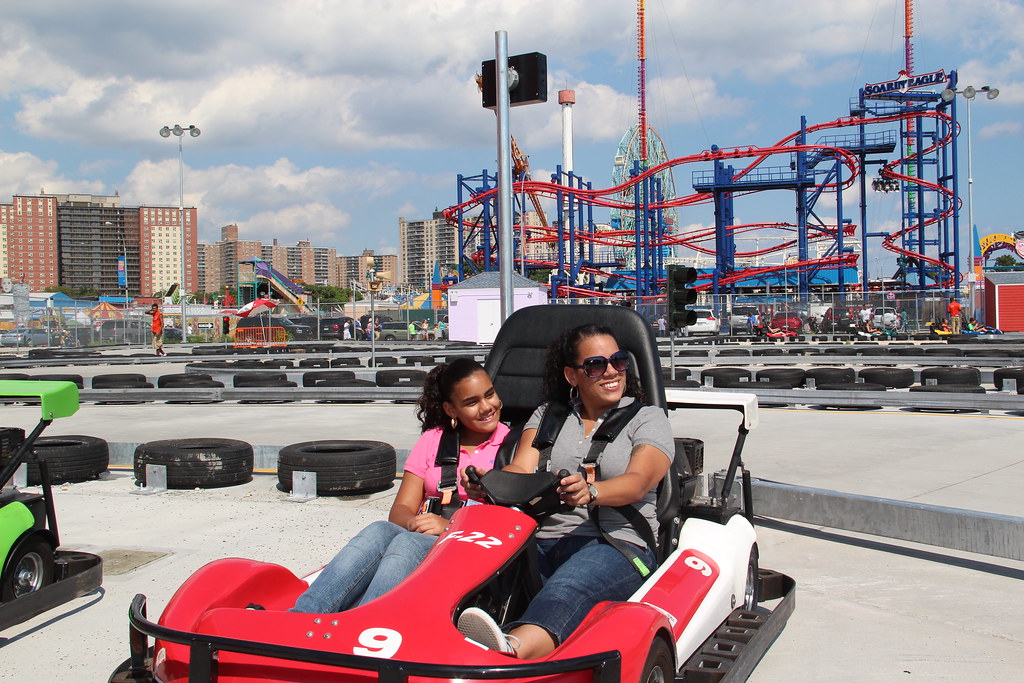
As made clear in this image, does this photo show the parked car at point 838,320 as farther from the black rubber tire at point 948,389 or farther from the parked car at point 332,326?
the black rubber tire at point 948,389

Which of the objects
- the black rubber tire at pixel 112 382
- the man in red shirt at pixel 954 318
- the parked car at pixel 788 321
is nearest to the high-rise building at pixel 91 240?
the parked car at pixel 788 321

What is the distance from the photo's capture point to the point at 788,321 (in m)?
36.8

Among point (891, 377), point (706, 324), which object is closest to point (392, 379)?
point (891, 377)

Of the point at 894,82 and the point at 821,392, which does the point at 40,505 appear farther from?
the point at 894,82

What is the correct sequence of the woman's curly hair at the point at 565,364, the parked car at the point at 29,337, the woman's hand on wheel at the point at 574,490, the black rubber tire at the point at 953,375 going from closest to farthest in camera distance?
the woman's hand on wheel at the point at 574,490 → the woman's curly hair at the point at 565,364 → the black rubber tire at the point at 953,375 → the parked car at the point at 29,337

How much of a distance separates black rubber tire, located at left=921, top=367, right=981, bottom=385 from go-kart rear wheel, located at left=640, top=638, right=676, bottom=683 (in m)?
13.1

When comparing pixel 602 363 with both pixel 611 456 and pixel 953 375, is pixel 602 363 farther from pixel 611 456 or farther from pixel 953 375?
pixel 953 375

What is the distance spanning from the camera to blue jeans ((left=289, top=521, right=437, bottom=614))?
287cm

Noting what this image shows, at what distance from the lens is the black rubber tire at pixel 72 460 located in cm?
764

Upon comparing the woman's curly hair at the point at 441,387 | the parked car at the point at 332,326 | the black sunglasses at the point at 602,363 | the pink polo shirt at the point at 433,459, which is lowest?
the pink polo shirt at the point at 433,459

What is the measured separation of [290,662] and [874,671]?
2430mm

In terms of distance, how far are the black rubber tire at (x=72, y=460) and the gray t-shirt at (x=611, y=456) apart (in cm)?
563

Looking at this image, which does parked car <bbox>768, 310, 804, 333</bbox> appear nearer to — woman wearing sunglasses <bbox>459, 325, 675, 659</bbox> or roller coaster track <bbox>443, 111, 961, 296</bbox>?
roller coaster track <bbox>443, 111, 961, 296</bbox>

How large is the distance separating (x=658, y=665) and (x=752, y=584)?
4.85ft
